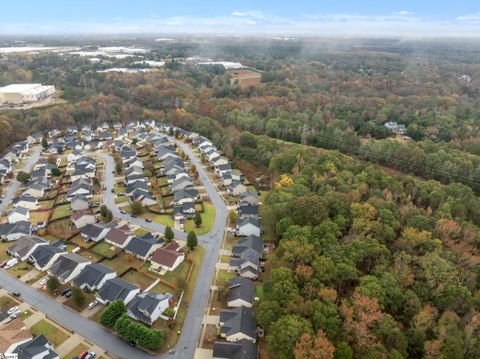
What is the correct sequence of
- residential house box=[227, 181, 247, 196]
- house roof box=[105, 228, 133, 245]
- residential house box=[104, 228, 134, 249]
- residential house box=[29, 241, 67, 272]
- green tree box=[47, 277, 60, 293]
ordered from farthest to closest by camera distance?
residential house box=[227, 181, 247, 196]
house roof box=[105, 228, 133, 245]
residential house box=[104, 228, 134, 249]
residential house box=[29, 241, 67, 272]
green tree box=[47, 277, 60, 293]

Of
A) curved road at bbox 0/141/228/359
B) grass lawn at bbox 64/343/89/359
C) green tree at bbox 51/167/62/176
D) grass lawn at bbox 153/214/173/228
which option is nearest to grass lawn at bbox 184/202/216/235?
curved road at bbox 0/141/228/359

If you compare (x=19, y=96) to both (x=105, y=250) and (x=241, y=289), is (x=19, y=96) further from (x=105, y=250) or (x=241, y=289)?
(x=241, y=289)

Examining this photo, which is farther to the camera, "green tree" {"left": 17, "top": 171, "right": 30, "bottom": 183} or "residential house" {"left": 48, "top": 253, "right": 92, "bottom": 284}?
"green tree" {"left": 17, "top": 171, "right": 30, "bottom": 183}

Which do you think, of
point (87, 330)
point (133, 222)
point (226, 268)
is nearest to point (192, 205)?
point (133, 222)

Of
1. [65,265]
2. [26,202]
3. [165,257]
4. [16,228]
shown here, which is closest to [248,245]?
[165,257]

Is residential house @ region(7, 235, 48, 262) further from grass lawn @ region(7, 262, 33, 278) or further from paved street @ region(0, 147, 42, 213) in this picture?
paved street @ region(0, 147, 42, 213)

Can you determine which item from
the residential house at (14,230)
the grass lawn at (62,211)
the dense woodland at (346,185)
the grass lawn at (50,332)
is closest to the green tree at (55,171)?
the grass lawn at (62,211)
